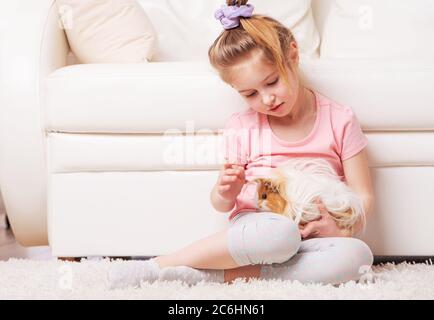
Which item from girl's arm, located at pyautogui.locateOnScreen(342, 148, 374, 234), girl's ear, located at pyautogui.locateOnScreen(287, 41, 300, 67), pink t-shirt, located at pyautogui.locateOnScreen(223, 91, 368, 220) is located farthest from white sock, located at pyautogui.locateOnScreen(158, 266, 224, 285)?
girl's ear, located at pyautogui.locateOnScreen(287, 41, 300, 67)

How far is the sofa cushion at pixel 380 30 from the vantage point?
1915 millimetres

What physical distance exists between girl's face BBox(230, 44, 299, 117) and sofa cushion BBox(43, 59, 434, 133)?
10 centimetres

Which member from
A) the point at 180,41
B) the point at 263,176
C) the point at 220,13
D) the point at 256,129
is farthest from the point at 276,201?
the point at 180,41

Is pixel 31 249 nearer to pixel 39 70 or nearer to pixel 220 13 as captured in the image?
pixel 39 70

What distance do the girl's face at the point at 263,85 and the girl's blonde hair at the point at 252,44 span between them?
0.04 feet

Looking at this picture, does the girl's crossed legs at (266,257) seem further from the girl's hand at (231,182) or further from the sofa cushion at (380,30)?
the sofa cushion at (380,30)

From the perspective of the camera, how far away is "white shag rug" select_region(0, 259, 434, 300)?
1197 millimetres

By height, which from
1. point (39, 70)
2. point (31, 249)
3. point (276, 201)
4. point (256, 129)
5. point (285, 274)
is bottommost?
point (31, 249)

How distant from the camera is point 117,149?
1.49m

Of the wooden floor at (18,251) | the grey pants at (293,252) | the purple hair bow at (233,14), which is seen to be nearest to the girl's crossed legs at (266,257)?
the grey pants at (293,252)

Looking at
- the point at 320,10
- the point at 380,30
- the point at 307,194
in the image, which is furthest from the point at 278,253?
the point at 320,10

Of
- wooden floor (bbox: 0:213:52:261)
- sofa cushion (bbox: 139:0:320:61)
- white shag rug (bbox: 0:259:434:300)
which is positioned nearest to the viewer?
white shag rug (bbox: 0:259:434:300)

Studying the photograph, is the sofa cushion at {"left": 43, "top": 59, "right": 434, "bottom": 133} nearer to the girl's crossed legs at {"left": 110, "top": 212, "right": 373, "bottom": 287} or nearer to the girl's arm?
the girl's arm

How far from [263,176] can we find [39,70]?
598 millimetres
